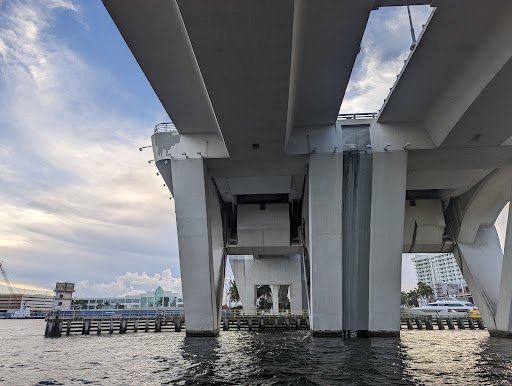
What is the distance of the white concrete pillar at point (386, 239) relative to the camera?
16.7m

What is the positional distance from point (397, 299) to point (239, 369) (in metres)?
10.3

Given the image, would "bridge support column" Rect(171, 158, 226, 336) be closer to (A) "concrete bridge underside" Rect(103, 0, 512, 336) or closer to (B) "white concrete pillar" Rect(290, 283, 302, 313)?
(A) "concrete bridge underside" Rect(103, 0, 512, 336)

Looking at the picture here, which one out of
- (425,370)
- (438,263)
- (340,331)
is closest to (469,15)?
(425,370)

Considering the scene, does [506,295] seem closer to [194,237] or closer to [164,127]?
[194,237]

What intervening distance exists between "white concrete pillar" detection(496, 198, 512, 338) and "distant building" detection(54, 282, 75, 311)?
116 metres

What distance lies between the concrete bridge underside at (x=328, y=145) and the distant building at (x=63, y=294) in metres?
103

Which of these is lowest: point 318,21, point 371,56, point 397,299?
point 397,299

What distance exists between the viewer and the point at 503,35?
984cm

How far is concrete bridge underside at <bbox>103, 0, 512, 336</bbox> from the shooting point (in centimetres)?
962

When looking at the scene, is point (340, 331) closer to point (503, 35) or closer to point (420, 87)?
point (420, 87)

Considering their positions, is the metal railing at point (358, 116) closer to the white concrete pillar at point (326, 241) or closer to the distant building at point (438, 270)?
the white concrete pillar at point (326, 241)

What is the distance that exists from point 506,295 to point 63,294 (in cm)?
11965

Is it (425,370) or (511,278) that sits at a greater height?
(511,278)

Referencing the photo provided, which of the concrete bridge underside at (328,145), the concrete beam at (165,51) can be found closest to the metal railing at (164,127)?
the concrete bridge underside at (328,145)
